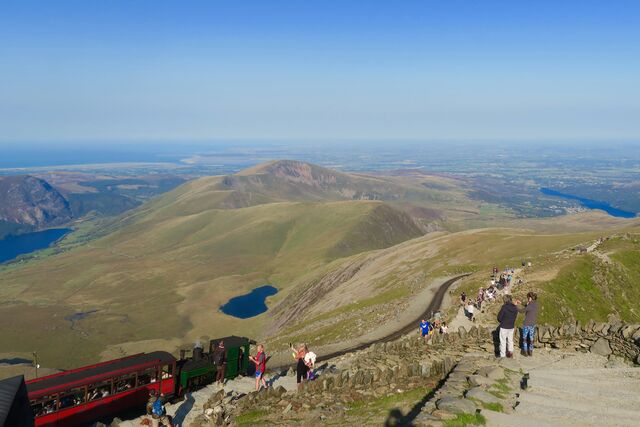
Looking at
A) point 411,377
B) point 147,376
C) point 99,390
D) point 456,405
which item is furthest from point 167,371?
point 456,405

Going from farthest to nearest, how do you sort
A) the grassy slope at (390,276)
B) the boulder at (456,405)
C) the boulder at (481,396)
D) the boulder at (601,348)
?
the grassy slope at (390,276) < the boulder at (601,348) < the boulder at (481,396) < the boulder at (456,405)

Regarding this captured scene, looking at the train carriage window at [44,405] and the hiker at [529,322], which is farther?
the hiker at [529,322]

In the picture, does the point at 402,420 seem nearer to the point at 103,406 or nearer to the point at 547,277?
the point at 103,406

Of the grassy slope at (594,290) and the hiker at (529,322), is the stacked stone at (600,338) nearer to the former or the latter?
the hiker at (529,322)

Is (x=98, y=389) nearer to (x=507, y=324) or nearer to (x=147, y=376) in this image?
(x=147, y=376)

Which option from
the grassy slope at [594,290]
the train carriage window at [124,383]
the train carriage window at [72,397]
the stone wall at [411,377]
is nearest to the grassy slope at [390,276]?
the grassy slope at [594,290]

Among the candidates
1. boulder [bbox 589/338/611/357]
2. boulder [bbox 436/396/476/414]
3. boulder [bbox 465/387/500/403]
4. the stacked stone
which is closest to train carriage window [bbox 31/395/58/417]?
boulder [bbox 436/396/476/414]
